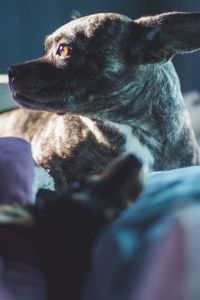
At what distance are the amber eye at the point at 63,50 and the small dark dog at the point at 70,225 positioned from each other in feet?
2.85

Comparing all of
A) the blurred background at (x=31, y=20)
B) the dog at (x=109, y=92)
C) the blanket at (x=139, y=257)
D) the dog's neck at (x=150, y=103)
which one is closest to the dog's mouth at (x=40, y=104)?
the dog at (x=109, y=92)

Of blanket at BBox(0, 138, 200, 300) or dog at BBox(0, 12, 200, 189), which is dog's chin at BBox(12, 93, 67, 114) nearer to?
dog at BBox(0, 12, 200, 189)

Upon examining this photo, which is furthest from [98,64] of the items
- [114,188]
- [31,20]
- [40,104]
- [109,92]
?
[31,20]

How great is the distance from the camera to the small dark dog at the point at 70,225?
44 centimetres

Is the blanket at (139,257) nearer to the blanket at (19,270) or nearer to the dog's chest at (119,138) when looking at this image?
the blanket at (19,270)

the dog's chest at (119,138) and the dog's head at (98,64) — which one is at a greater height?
the dog's head at (98,64)

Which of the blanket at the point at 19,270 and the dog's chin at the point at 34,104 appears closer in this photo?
the blanket at the point at 19,270

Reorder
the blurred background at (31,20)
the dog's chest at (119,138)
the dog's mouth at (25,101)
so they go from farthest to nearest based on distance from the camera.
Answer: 1. the blurred background at (31,20)
2. the dog's chest at (119,138)
3. the dog's mouth at (25,101)

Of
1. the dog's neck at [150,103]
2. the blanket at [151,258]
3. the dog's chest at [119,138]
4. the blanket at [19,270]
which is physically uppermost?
the blanket at [151,258]

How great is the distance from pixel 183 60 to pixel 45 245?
145 inches

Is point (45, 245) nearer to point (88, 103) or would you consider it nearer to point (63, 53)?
point (88, 103)

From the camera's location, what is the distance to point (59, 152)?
1.37m

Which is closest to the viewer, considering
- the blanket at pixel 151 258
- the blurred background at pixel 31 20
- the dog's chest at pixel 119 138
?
the blanket at pixel 151 258

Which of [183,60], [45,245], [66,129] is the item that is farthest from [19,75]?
[183,60]
